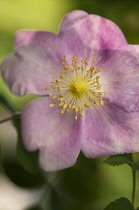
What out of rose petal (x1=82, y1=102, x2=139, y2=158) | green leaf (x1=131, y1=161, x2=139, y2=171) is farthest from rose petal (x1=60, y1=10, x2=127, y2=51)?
green leaf (x1=131, y1=161, x2=139, y2=171)

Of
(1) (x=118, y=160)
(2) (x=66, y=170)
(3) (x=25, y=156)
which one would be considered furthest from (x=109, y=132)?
(2) (x=66, y=170)

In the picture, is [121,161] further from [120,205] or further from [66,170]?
[66,170]

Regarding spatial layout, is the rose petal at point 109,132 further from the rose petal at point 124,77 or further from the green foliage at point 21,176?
the green foliage at point 21,176

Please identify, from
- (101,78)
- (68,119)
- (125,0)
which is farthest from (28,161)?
(125,0)

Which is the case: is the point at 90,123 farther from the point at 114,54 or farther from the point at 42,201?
the point at 42,201

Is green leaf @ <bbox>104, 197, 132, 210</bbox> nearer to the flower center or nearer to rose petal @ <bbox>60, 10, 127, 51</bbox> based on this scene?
the flower center
